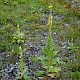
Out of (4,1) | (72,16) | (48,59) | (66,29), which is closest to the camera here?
(48,59)

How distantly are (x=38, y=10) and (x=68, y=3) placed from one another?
2.03m

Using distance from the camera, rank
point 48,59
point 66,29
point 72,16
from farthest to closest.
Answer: point 72,16
point 66,29
point 48,59

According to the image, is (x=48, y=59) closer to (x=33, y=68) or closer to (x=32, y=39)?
(x=33, y=68)

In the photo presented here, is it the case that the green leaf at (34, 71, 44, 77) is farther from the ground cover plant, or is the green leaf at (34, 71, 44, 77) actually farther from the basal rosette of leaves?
the basal rosette of leaves

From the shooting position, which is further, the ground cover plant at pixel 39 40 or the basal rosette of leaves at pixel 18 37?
the basal rosette of leaves at pixel 18 37

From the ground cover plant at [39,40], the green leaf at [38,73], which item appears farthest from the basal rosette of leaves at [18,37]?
the green leaf at [38,73]

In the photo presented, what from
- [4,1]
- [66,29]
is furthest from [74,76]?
[4,1]

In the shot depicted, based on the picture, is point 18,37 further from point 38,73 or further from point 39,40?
point 38,73

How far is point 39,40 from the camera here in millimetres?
11031

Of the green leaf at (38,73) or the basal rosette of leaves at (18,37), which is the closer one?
the green leaf at (38,73)

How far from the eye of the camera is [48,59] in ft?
27.9

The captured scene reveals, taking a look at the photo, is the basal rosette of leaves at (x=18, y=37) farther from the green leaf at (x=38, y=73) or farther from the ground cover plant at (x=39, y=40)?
the green leaf at (x=38, y=73)

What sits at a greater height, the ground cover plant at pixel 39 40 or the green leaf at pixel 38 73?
the ground cover plant at pixel 39 40

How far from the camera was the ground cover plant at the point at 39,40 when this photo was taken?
866 centimetres
